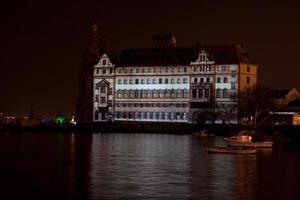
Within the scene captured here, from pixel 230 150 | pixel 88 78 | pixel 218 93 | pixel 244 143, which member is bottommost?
pixel 230 150

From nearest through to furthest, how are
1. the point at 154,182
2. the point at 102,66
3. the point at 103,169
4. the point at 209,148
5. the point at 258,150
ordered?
the point at 154,182, the point at 103,169, the point at 209,148, the point at 258,150, the point at 102,66

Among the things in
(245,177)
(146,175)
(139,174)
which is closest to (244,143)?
(245,177)

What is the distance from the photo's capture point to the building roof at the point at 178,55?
142m

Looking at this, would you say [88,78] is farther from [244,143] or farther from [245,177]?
[245,177]

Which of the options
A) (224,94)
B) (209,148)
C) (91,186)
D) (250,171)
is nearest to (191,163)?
(250,171)

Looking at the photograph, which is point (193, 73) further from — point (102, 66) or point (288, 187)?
point (288, 187)

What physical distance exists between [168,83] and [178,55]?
558 centimetres

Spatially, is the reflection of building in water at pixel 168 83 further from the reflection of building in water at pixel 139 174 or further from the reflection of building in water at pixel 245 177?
the reflection of building in water at pixel 245 177

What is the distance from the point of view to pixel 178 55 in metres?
148

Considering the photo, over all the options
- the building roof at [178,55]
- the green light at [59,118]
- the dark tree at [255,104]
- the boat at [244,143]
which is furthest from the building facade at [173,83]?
the boat at [244,143]

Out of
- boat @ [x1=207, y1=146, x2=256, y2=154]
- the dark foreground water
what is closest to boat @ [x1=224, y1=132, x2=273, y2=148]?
boat @ [x1=207, y1=146, x2=256, y2=154]

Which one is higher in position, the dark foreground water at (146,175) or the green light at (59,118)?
the green light at (59,118)

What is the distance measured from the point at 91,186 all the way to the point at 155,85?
345 feet

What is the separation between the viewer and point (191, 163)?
63188mm
